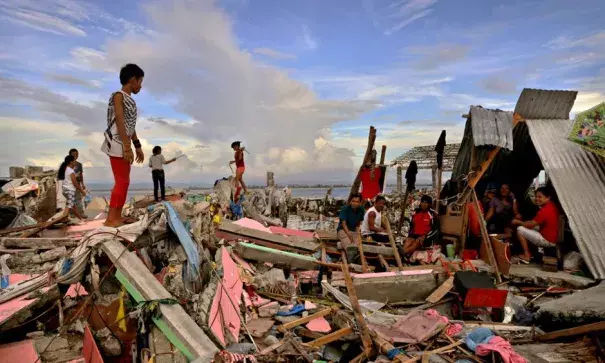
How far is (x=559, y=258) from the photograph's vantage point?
23.9 ft

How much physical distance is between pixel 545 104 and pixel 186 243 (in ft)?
27.1

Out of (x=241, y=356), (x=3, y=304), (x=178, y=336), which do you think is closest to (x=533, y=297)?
(x=241, y=356)

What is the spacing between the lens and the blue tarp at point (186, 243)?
4539 mm

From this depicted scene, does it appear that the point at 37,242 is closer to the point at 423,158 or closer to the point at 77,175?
the point at 77,175

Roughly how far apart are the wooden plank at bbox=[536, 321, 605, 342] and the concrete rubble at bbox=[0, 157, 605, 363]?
17 millimetres

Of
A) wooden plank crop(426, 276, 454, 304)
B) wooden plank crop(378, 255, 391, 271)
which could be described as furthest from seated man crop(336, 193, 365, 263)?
wooden plank crop(426, 276, 454, 304)

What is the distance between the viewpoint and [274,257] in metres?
7.44

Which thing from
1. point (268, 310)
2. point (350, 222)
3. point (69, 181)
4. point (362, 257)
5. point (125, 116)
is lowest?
point (268, 310)

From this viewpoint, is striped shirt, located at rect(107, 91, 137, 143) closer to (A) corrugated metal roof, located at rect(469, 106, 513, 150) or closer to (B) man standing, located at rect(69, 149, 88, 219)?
(B) man standing, located at rect(69, 149, 88, 219)

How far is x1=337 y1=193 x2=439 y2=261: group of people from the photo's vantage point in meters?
8.41

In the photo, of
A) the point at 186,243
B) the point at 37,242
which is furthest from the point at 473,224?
the point at 37,242

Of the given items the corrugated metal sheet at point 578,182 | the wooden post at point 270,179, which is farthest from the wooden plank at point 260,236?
the wooden post at point 270,179

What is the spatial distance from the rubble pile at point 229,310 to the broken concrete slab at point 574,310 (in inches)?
0.5

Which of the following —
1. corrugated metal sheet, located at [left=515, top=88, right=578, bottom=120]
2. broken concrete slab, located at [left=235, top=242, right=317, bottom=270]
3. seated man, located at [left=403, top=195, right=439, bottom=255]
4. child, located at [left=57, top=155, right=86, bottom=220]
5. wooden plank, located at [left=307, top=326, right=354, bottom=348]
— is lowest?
wooden plank, located at [left=307, top=326, right=354, bottom=348]
